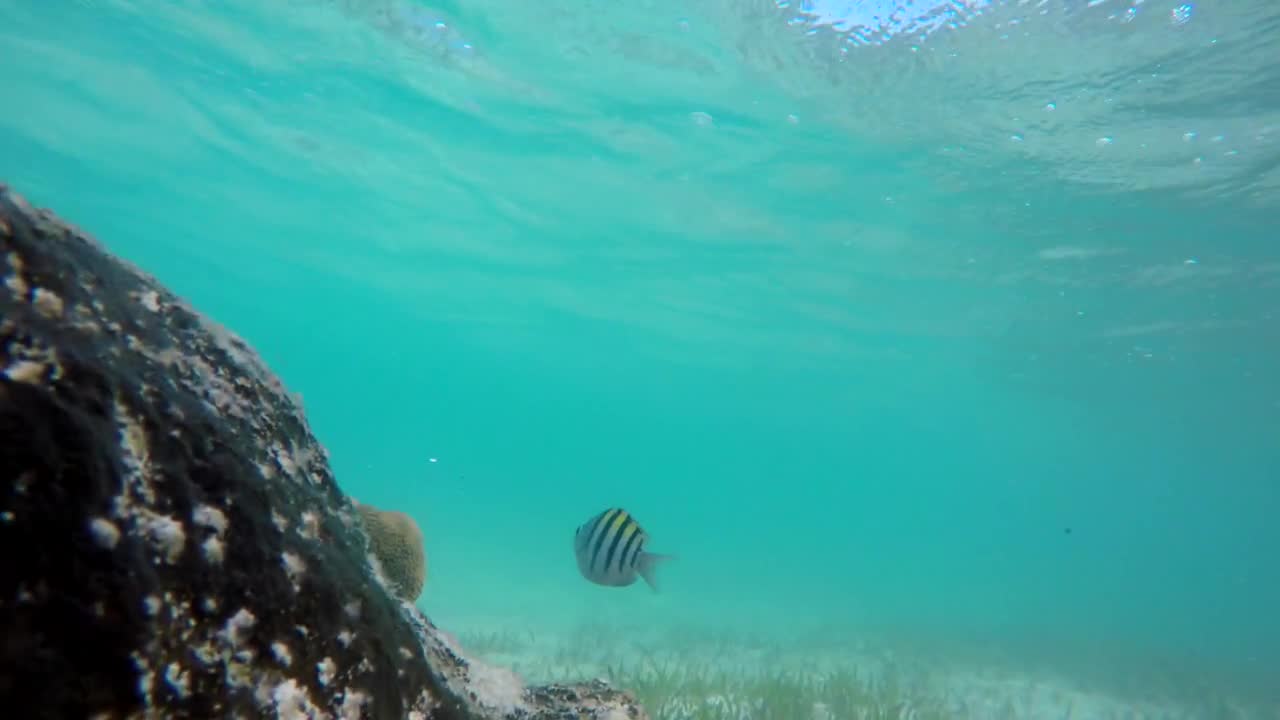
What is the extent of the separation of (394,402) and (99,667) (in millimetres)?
135907

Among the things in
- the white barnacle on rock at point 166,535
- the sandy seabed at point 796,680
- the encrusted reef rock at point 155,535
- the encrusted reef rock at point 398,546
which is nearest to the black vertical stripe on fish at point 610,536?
the encrusted reef rock at point 398,546

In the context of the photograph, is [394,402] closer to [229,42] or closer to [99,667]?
[229,42]

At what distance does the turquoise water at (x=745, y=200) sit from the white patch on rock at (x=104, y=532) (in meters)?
6.20

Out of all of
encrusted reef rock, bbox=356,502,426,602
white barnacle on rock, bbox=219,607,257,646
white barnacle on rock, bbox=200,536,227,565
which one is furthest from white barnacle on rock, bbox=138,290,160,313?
encrusted reef rock, bbox=356,502,426,602

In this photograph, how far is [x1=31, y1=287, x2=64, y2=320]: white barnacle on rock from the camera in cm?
102

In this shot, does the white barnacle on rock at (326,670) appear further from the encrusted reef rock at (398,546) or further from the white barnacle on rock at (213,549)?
the encrusted reef rock at (398,546)

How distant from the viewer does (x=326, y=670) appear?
3.96 feet

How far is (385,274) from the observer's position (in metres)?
40.2

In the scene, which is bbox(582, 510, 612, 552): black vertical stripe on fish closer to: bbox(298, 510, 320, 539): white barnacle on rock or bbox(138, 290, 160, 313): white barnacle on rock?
bbox(298, 510, 320, 539): white barnacle on rock

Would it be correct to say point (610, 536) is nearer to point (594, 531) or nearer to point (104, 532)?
point (594, 531)

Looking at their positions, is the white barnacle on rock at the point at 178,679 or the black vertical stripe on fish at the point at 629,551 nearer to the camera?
the white barnacle on rock at the point at 178,679

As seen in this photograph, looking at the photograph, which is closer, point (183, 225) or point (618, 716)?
point (618, 716)

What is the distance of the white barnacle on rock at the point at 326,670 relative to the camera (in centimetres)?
119

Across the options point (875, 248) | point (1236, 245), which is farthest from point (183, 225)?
point (1236, 245)
